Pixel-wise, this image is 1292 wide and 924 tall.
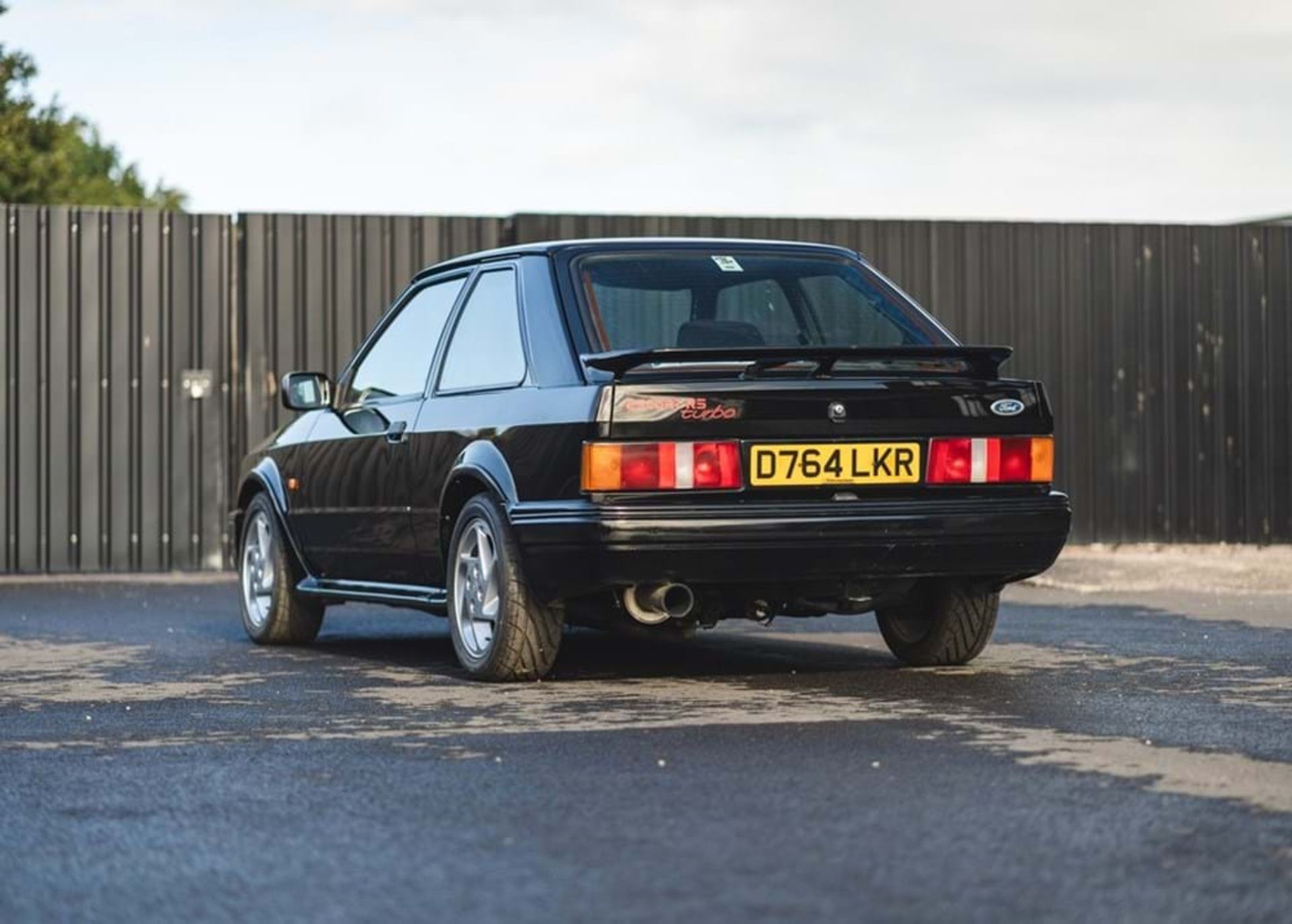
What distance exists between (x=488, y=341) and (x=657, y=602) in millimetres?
1320

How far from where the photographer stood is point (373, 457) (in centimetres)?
941

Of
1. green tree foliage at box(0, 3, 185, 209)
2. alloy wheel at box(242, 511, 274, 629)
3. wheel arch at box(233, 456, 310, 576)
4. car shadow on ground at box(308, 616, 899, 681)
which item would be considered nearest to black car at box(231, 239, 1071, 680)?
car shadow on ground at box(308, 616, 899, 681)

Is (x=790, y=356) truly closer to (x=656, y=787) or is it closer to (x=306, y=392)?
(x=656, y=787)

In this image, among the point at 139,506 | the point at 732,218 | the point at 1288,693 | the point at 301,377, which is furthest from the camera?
the point at 732,218

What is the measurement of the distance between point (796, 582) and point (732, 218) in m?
10.0

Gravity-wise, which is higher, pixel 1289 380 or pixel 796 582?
pixel 1289 380

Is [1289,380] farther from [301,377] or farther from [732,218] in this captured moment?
[301,377]

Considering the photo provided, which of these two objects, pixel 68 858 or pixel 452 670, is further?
pixel 452 670

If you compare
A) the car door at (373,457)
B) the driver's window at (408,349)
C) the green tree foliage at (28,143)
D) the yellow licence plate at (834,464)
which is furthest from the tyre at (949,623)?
the green tree foliage at (28,143)

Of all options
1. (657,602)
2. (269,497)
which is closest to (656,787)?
(657,602)

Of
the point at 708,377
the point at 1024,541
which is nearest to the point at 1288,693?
the point at 1024,541

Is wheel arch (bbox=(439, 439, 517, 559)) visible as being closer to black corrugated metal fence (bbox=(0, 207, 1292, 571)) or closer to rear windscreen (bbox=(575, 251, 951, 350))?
rear windscreen (bbox=(575, 251, 951, 350))

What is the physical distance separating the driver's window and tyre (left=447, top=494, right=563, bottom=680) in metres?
0.98

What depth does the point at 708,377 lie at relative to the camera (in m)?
7.73
